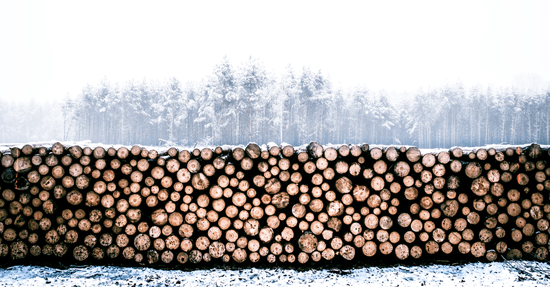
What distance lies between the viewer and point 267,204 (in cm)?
416

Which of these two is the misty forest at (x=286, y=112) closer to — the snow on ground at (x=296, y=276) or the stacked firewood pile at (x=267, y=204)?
the stacked firewood pile at (x=267, y=204)

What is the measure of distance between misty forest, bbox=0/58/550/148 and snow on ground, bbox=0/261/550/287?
77.8 ft

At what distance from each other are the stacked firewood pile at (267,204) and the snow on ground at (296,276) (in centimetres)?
18

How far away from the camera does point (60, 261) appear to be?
4.16 metres

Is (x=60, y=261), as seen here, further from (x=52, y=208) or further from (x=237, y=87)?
(x=237, y=87)

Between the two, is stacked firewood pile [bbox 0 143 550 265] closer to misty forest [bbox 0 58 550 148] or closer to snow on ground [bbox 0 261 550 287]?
snow on ground [bbox 0 261 550 287]

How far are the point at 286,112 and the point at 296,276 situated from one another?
1128 inches

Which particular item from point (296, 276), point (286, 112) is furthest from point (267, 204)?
point (286, 112)

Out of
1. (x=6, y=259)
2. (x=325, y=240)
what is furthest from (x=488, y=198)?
(x=6, y=259)

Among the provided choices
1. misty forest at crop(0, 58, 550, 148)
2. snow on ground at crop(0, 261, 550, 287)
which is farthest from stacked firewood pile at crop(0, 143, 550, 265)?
misty forest at crop(0, 58, 550, 148)

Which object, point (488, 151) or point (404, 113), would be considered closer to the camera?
point (488, 151)

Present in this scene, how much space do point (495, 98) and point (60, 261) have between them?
5292 centimetres

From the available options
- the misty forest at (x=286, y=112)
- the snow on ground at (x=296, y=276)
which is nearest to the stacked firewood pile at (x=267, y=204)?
the snow on ground at (x=296, y=276)

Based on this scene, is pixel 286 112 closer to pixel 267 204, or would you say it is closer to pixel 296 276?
pixel 267 204
